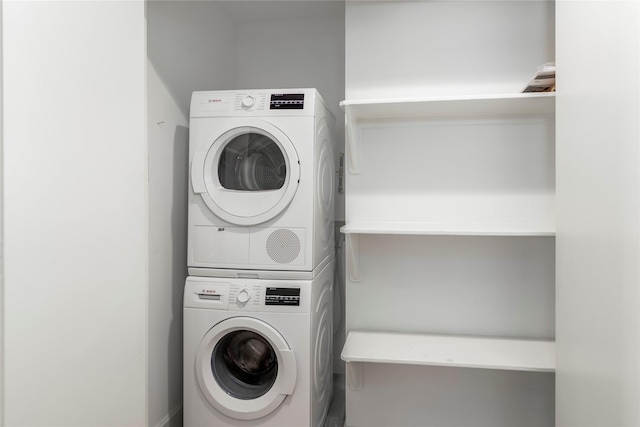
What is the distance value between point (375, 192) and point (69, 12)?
1.53 metres

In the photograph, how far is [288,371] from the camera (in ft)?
6.56

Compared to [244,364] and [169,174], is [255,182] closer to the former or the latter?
[169,174]

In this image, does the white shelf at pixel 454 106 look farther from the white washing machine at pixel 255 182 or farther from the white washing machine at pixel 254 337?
the white washing machine at pixel 254 337

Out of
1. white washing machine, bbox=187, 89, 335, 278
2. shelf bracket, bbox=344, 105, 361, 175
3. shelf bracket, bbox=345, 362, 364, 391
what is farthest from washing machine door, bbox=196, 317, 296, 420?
shelf bracket, bbox=344, 105, 361, 175

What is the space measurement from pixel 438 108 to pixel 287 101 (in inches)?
27.9

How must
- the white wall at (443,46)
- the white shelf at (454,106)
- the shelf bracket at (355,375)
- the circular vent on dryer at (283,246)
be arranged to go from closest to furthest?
the white shelf at (454,106) → the circular vent on dryer at (283,246) → the white wall at (443,46) → the shelf bracket at (355,375)

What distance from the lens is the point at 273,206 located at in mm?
2035

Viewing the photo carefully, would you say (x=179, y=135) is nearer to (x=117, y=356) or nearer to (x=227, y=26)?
(x=227, y=26)

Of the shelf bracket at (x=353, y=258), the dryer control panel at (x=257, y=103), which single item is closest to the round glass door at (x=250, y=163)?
the dryer control panel at (x=257, y=103)

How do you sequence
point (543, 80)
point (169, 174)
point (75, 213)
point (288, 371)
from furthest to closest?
point (169, 174), point (288, 371), point (543, 80), point (75, 213)

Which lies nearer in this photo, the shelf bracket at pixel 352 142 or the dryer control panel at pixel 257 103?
the dryer control panel at pixel 257 103

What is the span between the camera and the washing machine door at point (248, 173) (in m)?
2.03

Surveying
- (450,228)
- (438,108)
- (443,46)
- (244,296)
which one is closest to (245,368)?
(244,296)

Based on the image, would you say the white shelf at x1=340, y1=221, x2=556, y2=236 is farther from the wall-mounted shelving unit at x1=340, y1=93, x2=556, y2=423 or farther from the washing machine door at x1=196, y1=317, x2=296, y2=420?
the washing machine door at x1=196, y1=317, x2=296, y2=420
